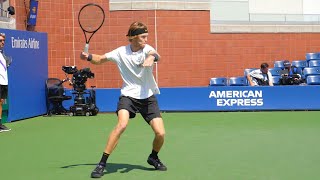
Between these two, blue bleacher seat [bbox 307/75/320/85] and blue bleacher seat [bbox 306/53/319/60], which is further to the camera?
blue bleacher seat [bbox 306/53/319/60]

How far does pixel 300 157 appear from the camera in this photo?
25.7 feet

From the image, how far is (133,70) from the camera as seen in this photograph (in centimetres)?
673

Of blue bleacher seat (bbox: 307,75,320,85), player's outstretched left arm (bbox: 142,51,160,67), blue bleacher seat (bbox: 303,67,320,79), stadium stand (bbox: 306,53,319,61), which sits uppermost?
stadium stand (bbox: 306,53,319,61)

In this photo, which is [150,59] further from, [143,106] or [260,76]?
[260,76]

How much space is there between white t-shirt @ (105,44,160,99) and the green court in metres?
1.01

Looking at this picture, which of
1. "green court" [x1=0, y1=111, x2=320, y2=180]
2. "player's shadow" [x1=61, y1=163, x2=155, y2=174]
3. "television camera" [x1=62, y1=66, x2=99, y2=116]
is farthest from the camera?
"television camera" [x1=62, y1=66, x2=99, y2=116]

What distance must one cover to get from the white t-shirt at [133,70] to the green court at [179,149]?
1.01 m

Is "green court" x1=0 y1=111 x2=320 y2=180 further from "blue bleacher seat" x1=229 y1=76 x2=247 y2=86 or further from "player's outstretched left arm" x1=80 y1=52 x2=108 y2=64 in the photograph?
"blue bleacher seat" x1=229 y1=76 x2=247 y2=86

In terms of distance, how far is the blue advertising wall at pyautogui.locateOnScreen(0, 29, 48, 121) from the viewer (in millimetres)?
13922

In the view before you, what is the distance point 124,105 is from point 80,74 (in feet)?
29.2

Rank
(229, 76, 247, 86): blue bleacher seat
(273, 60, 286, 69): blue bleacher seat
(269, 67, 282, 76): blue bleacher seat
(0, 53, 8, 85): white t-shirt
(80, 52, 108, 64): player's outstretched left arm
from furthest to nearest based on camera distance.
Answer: (273, 60, 286, 69): blue bleacher seat, (269, 67, 282, 76): blue bleacher seat, (229, 76, 247, 86): blue bleacher seat, (0, 53, 8, 85): white t-shirt, (80, 52, 108, 64): player's outstretched left arm

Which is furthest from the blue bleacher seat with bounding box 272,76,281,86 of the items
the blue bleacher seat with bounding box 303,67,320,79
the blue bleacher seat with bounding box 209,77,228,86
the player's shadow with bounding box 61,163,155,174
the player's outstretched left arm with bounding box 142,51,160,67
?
the player's outstretched left arm with bounding box 142,51,160,67

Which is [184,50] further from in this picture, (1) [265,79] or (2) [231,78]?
(1) [265,79]

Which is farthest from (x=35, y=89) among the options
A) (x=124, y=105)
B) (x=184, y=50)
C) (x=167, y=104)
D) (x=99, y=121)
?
(x=124, y=105)
